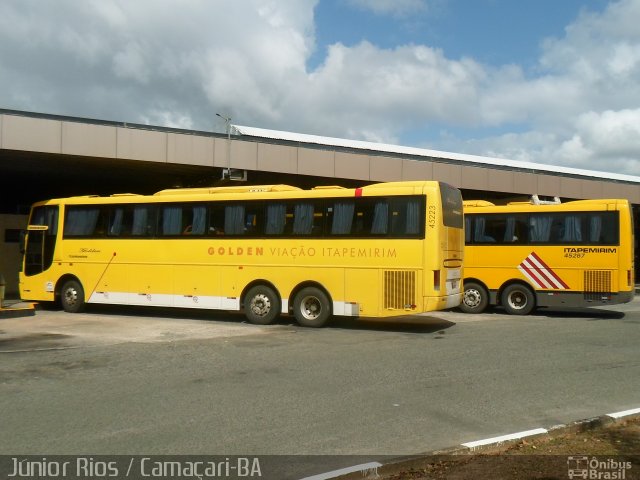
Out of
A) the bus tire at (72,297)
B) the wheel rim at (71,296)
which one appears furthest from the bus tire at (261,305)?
the wheel rim at (71,296)

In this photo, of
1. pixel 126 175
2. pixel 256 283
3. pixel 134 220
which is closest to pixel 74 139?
pixel 134 220

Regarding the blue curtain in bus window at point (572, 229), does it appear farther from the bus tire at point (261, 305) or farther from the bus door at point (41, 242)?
the bus door at point (41, 242)

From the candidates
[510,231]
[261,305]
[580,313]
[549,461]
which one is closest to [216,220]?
[261,305]

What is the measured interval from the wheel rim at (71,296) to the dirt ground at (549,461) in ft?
47.6

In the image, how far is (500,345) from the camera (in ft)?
38.1

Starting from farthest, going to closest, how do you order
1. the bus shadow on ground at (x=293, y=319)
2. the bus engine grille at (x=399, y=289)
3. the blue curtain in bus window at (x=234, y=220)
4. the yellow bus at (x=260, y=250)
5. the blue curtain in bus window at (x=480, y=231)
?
1. the blue curtain in bus window at (x=480, y=231)
2. the blue curtain in bus window at (x=234, y=220)
3. the bus shadow on ground at (x=293, y=319)
4. the yellow bus at (x=260, y=250)
5. the bus engine grille at (x=399, y=289)

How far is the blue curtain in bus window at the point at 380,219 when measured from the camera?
13609 mm

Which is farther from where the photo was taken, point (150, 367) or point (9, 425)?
point (150, 367)

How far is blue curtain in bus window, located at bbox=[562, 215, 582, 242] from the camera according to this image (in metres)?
17.2

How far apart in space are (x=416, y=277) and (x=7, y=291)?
1753 centimetres

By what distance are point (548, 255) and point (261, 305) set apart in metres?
8.30

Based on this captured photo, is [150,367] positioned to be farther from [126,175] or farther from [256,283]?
[126,175]

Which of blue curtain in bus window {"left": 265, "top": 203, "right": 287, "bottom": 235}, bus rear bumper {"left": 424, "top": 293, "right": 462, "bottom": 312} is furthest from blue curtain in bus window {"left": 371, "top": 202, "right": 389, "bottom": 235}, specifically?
blue curtain in bus window {"left": 265, "top": 203, "right": 287, "bottom": 235}

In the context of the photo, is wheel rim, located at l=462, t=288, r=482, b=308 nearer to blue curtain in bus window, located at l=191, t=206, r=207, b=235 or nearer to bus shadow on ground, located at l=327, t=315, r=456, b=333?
bus shadow on ground, located at l=327, t=315, r=456, b=333
